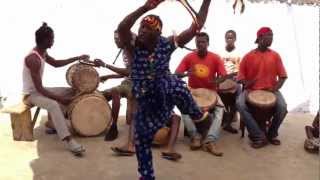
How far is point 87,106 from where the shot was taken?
7316 mm

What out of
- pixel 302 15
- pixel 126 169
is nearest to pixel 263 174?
pixel 126 169

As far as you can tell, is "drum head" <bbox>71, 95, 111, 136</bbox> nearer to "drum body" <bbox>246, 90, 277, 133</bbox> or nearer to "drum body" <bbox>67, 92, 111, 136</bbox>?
"drum body" <bbox>67, 92, 111, 136</bbox>

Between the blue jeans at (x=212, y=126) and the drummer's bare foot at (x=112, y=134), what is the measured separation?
0.85 meters

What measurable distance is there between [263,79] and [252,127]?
2.09 feet

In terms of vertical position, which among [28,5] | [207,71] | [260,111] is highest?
[28,5]

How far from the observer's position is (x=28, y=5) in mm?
10281

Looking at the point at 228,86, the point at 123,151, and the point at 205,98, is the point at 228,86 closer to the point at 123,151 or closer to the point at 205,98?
the point at 205,98

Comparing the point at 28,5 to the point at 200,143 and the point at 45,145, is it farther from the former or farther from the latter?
the point at 200,143

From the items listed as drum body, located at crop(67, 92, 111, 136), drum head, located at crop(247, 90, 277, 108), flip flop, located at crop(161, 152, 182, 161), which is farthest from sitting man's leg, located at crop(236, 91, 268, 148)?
drum body, located at crop(67, 92, 111, 136)

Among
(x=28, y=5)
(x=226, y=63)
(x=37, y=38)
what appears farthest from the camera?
(x=28, y=5)

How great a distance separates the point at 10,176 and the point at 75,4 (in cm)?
514

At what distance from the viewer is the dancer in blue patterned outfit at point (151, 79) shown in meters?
5.10

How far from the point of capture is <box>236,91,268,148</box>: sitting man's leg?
7.21 meters

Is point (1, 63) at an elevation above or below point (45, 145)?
above
